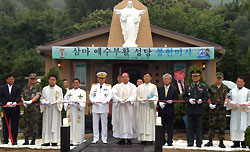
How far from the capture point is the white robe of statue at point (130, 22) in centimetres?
1905

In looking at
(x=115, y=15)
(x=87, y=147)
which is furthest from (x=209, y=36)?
(x=87, y=147)

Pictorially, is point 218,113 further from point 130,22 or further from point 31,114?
point 130,22

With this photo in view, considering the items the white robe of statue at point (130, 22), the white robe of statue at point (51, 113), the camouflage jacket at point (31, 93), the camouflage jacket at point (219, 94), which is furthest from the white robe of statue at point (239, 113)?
the white robe of statue at point (130, 22)

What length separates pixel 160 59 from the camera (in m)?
17.8

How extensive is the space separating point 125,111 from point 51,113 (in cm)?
240

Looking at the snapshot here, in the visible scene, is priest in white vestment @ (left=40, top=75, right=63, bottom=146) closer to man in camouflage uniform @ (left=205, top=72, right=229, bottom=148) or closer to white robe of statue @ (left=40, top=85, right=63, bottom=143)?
white robe of statue @ (left=40, top=85, right=63, bottom=143)

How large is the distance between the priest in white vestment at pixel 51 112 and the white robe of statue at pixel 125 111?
6.04ft

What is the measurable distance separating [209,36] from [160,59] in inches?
837

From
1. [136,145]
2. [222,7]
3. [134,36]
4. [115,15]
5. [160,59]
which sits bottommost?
[136,145]

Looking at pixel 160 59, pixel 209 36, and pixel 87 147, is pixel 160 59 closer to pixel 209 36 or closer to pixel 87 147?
pixel 87 147

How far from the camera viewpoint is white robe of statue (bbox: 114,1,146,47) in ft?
62.5

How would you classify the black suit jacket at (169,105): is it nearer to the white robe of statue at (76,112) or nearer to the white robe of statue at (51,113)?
the white robe of statue at (76,112)

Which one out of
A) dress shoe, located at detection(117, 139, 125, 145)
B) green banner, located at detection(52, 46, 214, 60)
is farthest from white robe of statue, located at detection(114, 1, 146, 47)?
dress shoe, located at detection(117, 139, 125, 145)

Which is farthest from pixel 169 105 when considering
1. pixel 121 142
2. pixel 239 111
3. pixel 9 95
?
pixel 9 95
